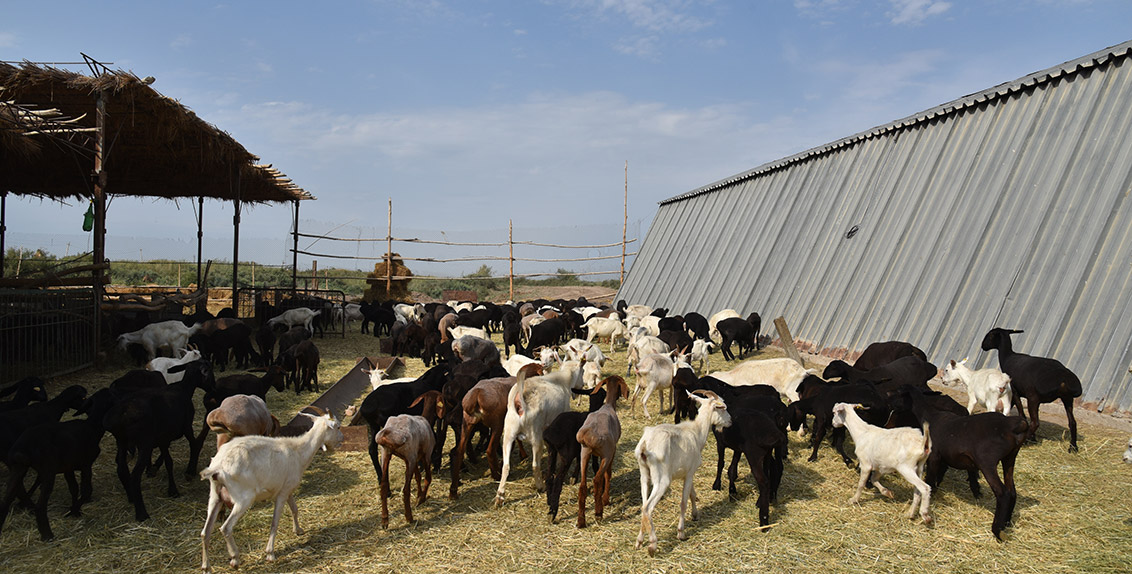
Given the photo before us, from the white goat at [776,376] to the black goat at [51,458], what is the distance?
6810mm

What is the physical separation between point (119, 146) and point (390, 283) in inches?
506

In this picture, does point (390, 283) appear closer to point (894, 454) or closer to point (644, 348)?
point (644, 348)

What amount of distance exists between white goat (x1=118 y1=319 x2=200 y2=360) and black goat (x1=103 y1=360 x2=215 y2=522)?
22.8 ft

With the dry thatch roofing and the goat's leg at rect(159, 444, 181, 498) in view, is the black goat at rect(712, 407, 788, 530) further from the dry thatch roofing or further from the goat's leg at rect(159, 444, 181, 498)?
the dry thatch roofing

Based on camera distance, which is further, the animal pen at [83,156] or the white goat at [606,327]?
the white goat at [606,327]

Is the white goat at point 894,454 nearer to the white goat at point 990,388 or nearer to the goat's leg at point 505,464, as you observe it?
the white goat at point 990,388

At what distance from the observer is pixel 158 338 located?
12367 millimetres

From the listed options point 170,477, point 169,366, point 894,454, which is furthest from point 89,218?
point 894,454

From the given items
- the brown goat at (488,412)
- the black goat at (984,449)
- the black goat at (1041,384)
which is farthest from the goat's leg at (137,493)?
the black goat at (1041,384)

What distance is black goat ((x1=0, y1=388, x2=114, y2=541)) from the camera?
4.77m

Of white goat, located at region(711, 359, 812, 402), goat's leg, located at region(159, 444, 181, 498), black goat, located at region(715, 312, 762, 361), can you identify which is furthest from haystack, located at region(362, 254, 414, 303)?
goat's leg, located at region(159, 444, 181, 498)

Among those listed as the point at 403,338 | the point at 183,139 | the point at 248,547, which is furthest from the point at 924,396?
the point at 183,139

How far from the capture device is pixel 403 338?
14406 millimetres

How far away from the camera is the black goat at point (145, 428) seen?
5.27 meters
